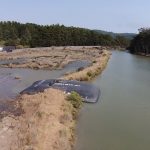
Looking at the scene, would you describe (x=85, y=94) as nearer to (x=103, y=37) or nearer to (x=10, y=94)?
(x=10, y=94)

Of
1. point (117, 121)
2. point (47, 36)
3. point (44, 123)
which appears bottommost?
point (47, 36)

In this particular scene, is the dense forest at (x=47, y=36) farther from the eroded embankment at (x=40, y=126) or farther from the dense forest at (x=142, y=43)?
the eroded embankment at (x=40, y=126)

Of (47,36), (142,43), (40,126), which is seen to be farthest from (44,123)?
(47,36)

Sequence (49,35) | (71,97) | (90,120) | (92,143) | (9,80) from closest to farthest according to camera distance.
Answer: (92,143), (90,120), (71,97), (9,80), (49,35)

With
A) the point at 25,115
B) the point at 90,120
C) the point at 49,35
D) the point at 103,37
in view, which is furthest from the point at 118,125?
the point at 103,37

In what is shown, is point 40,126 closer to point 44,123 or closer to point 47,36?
point 44,123

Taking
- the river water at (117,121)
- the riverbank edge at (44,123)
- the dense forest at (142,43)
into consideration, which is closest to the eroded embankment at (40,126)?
the riverbank edge at (44,123)
